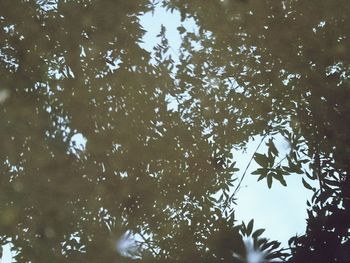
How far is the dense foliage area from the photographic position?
6887 mm

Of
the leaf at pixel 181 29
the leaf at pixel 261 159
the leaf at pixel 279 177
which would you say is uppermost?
the leaf at pixel 181 29

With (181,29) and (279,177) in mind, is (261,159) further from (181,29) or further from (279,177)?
(181,29)

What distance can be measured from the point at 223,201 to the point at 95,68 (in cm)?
271

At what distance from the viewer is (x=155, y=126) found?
297 inches

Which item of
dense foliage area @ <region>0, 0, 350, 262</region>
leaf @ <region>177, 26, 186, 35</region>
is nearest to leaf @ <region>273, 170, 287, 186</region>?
dense foliage area @ <region>0, 0, 350, 262</region>

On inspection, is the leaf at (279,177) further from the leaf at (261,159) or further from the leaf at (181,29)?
the leaf at (181,29)

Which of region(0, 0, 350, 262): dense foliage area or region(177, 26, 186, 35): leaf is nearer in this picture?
region(0, 0, 350, 262): dense foliage area

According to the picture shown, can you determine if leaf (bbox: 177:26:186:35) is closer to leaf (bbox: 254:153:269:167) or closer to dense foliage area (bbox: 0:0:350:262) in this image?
dense foliage area (bbox: 0:0:350:262)

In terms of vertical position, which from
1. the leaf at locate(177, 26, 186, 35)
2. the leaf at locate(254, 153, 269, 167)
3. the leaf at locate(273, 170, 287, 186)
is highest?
the leaf at locate(177, 26, 186, 35)

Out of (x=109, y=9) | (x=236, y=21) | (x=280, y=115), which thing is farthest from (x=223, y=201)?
(x=109, y=9)

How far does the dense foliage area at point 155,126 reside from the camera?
6.89 m

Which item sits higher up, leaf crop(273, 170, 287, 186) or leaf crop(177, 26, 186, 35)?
leaf crop(177, 26, 186, 35)

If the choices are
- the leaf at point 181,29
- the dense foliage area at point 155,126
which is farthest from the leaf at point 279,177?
the leaf at point 181,29

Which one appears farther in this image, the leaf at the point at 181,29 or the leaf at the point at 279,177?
the leaf at the point at 181,29
